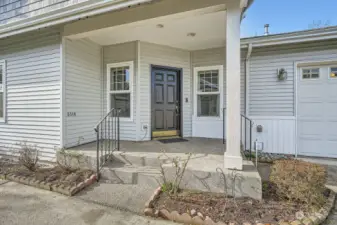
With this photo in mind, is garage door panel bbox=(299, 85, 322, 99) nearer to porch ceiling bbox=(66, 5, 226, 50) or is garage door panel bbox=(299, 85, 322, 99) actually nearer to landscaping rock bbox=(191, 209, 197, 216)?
porch ceiling bbox=(66, 5, 226, 50)

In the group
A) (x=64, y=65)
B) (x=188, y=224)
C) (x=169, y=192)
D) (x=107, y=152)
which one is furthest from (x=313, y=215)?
(x=64, y=65)

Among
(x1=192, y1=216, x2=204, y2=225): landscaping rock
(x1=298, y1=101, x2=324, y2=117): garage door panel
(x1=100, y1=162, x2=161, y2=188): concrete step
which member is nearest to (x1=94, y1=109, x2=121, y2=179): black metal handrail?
(x1=100, y1=162, x2=161, y2=188): concrete step

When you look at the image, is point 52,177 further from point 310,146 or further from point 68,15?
point 310,146

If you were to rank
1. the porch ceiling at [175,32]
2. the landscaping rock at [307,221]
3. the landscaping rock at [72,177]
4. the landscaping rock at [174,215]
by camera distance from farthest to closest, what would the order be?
the porch ceiling at [175,32], the landscaping rock at [72,177], the landscaping rock at [174,215], the landscaping rock at [307,221]

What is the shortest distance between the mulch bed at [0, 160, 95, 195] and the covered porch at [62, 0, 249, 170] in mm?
635

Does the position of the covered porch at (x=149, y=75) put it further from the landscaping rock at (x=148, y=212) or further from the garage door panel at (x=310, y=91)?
the garage door panel at (x=310, y=91)

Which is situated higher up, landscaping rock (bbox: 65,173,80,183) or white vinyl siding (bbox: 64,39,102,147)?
white vinyl siding (bbox: 64,39,102,147)

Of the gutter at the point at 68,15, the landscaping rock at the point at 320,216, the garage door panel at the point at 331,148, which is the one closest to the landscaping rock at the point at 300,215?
the landscaping rock at the point at 320,216

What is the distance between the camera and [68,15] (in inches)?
148

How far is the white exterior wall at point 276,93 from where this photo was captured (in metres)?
4.92

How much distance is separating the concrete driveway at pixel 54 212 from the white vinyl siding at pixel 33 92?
1383 millimetres

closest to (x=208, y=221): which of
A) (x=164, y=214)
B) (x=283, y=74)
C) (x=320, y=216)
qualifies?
(x=164, y=214)

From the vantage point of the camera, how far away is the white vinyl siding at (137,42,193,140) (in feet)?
17.2

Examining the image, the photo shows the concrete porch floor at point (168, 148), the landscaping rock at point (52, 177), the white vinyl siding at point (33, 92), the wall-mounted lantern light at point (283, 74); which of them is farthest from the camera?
the wall-mounted lantern light at point (283, 74)
